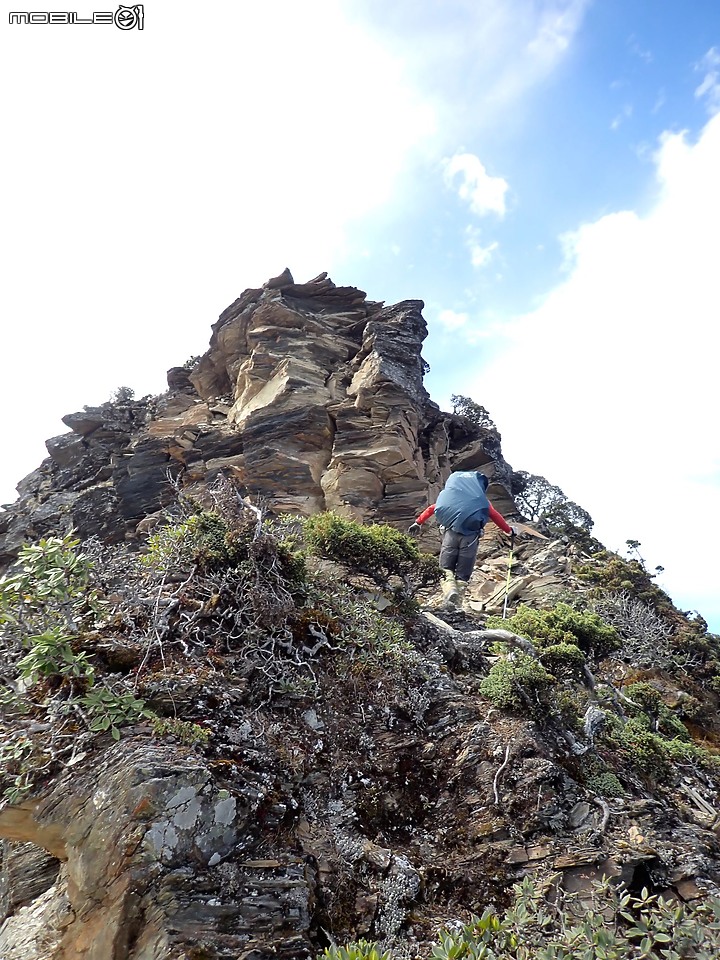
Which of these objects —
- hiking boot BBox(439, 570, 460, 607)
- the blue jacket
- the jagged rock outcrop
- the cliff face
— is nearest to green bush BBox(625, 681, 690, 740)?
the cliff face

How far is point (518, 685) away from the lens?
6.56 metres

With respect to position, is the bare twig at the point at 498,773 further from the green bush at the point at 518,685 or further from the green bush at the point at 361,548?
the green bush at the point at 361,548

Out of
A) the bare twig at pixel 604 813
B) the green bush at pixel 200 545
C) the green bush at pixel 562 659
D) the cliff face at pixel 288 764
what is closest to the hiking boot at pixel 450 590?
the cliff face at pixel 288 764

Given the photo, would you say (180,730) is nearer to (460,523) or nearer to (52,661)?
(52,661)

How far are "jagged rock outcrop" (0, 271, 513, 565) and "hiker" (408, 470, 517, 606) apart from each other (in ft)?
24.0

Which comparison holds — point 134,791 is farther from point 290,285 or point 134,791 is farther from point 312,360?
point 290,285

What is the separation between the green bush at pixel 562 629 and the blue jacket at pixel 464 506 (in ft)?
5.76

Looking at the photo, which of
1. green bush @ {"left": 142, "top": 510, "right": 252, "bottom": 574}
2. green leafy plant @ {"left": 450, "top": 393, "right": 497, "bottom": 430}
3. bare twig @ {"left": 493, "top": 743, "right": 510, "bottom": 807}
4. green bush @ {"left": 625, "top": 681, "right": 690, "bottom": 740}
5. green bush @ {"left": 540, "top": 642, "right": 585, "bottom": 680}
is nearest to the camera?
bare twig @ {"left": 493, "top": 743, "right": 510, "bottom": 807}

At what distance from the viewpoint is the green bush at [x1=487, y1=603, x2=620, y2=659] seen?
9227 mm

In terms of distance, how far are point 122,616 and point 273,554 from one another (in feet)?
5.93

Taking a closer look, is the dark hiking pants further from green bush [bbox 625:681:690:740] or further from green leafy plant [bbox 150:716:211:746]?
green leafy plant [bbox 150:716:211:746]

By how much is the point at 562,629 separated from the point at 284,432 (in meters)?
13.3

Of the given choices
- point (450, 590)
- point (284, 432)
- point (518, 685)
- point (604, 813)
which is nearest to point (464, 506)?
point (450, 590)

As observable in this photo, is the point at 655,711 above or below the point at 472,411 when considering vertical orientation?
below
